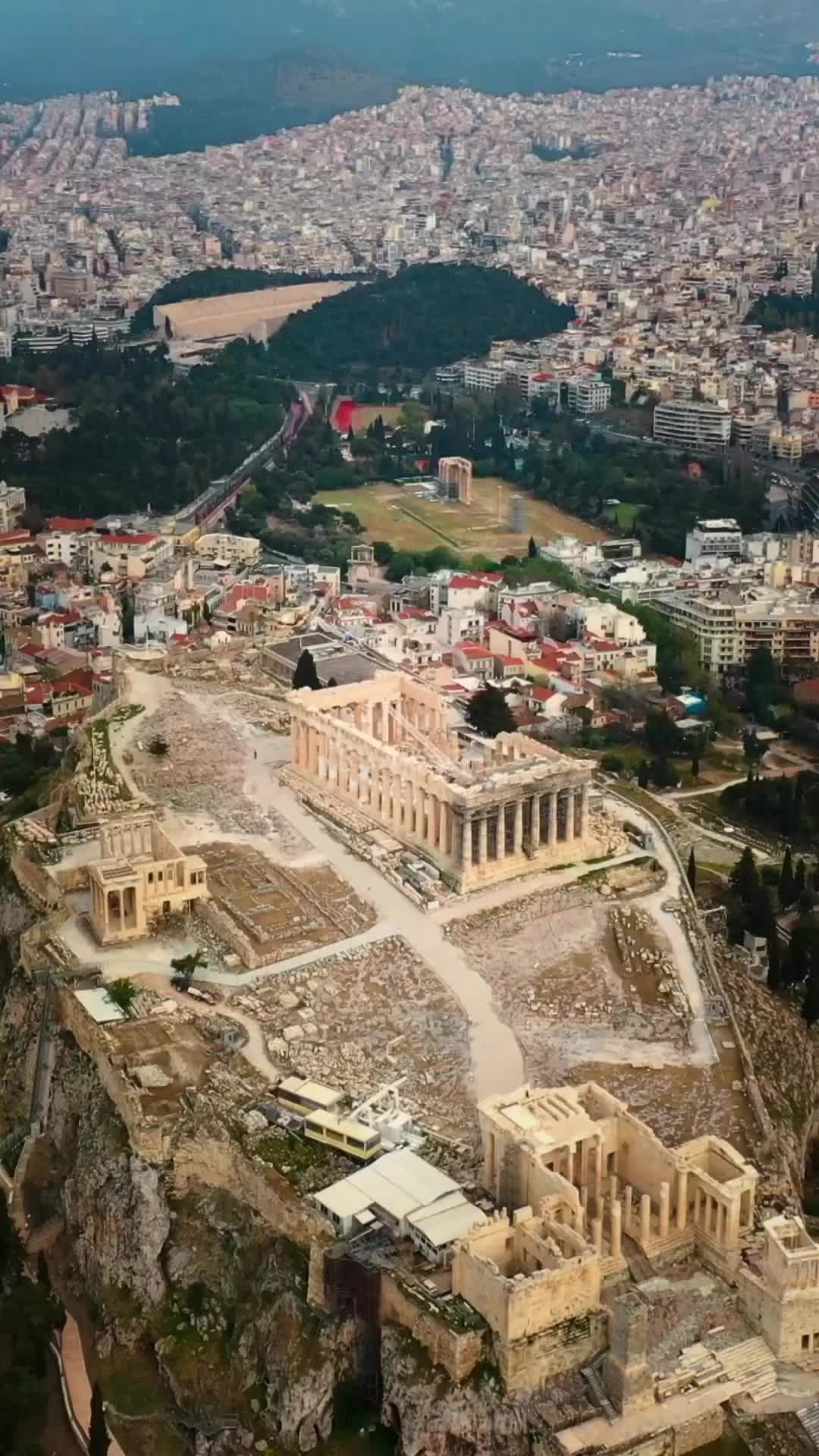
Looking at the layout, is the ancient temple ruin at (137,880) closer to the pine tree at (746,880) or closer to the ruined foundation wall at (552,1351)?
the pine tree at (746,880)

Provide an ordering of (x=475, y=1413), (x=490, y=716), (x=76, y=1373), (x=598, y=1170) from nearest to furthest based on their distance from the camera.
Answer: (x=475, y=1413) < (x=598, y=1170) < (x=76, y=1373) < (x=490, y=716)

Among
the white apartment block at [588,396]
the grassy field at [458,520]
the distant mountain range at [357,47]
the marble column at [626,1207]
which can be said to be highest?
the distant mountain range at [357,47]

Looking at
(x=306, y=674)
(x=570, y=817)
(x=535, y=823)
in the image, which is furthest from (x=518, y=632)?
(x=535, y=823)

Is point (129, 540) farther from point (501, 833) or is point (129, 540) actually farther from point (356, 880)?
point (501, 833)

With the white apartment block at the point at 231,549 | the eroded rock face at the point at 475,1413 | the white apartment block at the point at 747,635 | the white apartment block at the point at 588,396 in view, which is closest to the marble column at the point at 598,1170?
the eroded rock face at the point at 475,1413

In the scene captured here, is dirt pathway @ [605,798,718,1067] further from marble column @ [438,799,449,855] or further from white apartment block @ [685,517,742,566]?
white apartment block @ [685,517,742,566]

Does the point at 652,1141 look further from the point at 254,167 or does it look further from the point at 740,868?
the point at 254,167
